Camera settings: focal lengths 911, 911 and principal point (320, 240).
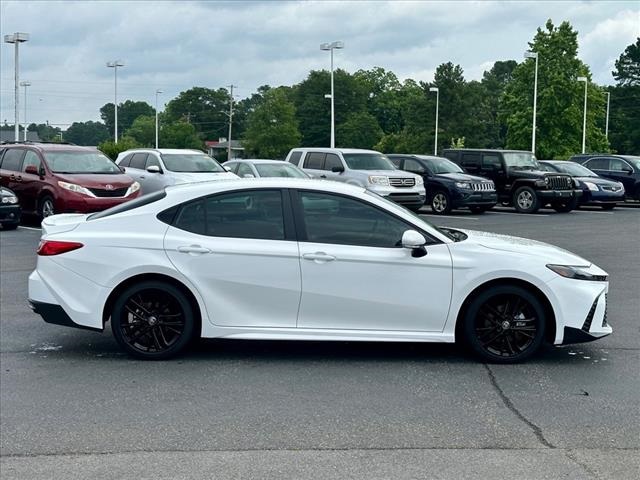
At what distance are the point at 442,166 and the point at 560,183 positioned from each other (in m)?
3.52

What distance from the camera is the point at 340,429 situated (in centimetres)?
548

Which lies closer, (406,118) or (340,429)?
(340,429)

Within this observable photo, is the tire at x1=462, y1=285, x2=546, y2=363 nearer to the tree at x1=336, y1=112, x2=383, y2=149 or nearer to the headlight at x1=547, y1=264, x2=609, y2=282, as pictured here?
the headlight at x1=547, y1=264, x2=609, y2=282

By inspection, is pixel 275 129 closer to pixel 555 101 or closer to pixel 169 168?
pixel 555 101

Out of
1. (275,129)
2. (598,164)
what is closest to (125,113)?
(275,129)

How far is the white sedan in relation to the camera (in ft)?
23.1

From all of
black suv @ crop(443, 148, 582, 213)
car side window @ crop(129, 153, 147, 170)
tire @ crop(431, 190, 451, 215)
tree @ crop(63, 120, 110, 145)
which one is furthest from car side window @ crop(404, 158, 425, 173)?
tree @ crop(63, 120, 110, 145)

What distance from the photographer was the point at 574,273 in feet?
23.5

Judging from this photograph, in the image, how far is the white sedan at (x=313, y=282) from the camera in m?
7.05

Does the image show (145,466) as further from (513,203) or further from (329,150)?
(513,203)

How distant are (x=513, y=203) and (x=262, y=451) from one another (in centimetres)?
2339

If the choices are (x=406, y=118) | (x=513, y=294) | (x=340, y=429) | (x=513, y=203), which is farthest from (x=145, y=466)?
(x=406, y=118)

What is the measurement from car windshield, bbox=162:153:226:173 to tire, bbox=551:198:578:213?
36.1 ft

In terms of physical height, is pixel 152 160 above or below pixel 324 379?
above
